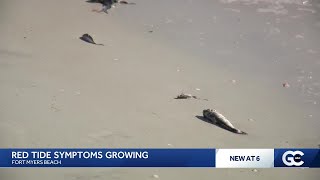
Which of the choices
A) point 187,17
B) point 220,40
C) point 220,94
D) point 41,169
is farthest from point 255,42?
point 41,169

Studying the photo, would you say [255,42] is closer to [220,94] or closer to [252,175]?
[220,94]

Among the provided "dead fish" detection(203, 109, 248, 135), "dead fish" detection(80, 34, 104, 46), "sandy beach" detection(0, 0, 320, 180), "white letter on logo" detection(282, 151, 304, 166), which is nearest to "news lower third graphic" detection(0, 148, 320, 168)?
"white letter on logo" detection(282, 151, 304, 166)

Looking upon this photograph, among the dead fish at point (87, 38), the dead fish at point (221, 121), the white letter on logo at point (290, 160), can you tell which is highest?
the dead fish at point (87, 38)

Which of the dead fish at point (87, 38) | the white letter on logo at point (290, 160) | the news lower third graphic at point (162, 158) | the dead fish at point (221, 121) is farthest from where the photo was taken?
the dead fish at point (87, 38)

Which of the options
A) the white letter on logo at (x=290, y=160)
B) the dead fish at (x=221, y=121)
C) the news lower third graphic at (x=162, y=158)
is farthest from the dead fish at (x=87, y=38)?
Answer: the white letter on logo at (x=290, y=160)

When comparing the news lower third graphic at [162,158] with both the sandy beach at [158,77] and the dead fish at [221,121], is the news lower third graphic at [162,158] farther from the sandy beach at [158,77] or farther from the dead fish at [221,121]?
the dead fish at [221,121]

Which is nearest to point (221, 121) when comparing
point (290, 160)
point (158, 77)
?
point (290, 160)
